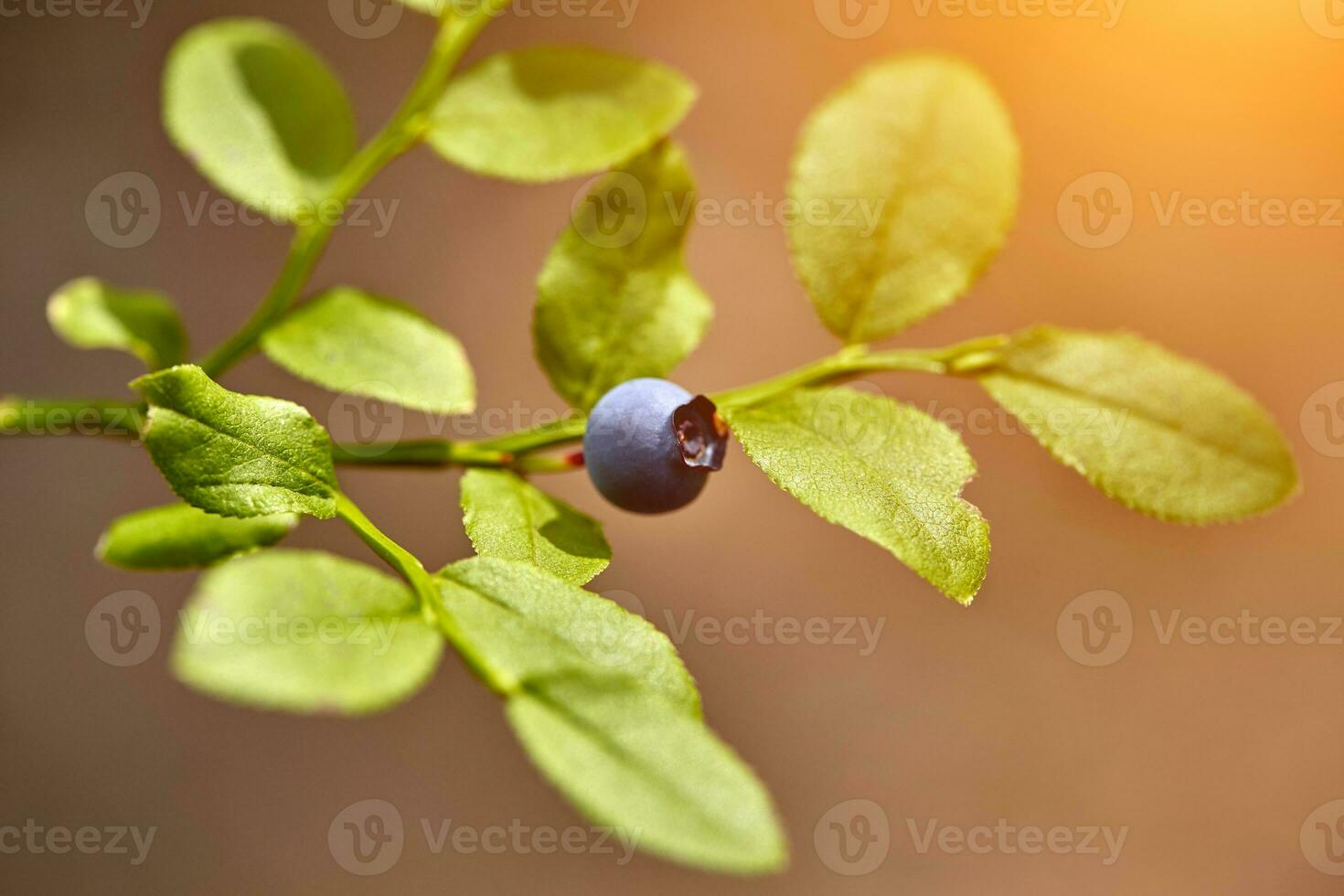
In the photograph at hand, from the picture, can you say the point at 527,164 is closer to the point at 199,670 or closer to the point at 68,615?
the point at 199,670

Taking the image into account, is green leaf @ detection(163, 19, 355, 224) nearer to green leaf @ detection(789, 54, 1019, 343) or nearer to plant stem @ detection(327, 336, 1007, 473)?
plant stem @ detection(327, 336, 1007, 473)

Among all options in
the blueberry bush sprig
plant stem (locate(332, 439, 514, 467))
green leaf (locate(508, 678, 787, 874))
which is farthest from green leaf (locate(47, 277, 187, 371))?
green leaf (locate(508, 678, 787, 874))

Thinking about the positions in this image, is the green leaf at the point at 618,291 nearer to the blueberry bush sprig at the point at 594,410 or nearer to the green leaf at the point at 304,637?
the blueberry bush sprig at the point at 594,410

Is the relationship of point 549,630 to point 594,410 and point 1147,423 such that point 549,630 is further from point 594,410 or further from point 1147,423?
point 1147,423

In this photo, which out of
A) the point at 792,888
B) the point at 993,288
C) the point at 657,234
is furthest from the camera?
the point at 993,288

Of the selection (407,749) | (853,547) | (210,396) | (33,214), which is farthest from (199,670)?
(33,214)

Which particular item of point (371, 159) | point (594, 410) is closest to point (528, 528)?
point (594, 410)
